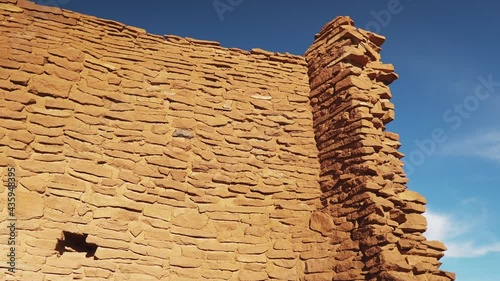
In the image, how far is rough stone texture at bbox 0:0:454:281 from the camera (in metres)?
4.87

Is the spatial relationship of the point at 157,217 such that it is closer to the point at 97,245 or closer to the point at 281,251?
the point at 97,245

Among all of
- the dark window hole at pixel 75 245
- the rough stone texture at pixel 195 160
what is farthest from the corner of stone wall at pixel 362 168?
the dark window hole at pixel 75 245

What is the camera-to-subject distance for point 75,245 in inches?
190

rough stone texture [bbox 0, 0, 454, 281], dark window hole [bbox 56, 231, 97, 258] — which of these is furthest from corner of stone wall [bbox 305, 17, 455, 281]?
dark window hole [bbox 56, 231, 97, 258]

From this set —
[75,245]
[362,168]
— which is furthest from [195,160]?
[362,168]

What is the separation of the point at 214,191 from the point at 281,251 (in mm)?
1124

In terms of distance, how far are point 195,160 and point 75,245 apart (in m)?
1.78

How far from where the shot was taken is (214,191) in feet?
18.8

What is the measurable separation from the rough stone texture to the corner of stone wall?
2 centimetres

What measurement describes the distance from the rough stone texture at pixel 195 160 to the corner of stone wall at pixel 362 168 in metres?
0.02

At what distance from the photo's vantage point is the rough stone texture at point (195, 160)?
4871mm

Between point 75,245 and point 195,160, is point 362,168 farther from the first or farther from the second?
point 75,245

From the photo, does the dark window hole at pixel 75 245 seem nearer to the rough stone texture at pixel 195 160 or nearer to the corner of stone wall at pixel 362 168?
the rough stone texture at pixel 195 160

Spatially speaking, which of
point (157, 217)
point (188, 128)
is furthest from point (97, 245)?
point (188, 128)
